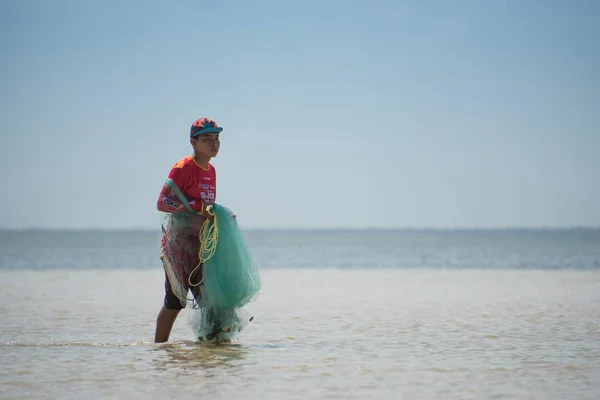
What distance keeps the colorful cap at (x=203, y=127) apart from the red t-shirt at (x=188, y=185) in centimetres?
21

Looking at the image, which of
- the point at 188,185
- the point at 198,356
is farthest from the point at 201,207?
the point at 198,356

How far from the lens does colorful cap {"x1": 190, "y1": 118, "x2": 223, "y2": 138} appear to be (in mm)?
6176

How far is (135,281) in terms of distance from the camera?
1588 cm

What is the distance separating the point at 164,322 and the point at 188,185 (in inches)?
46.3

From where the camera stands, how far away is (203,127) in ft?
20.3

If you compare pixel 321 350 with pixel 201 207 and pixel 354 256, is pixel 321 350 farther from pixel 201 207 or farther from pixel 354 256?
pixel 354 256

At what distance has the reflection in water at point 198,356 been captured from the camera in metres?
Answer: 5.34

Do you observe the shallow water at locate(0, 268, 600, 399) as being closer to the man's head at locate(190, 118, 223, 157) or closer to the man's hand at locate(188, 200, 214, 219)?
the man's hand at locate(188, 200, 214, 219)

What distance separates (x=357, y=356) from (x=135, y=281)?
10781 mm

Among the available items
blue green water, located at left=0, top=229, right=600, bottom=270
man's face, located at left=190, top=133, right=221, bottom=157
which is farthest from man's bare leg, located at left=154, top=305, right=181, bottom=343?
blue green water, located at left=0, top=229, right=600, bottom=270

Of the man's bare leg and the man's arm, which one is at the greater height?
the man's arm

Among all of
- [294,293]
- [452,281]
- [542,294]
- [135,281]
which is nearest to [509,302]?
[542,294]

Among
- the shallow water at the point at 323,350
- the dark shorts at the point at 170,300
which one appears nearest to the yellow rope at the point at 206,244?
the dark shorts at the point at 170,300

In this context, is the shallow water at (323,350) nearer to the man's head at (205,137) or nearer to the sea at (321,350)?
the sea at (321,350)
